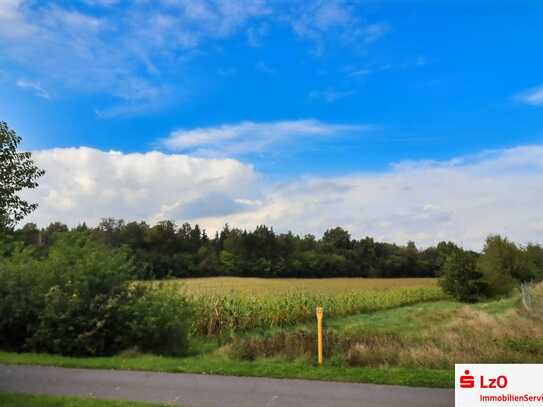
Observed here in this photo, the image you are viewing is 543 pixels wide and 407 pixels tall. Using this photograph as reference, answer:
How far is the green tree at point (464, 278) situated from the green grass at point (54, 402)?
1993 inches

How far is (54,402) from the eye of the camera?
8258 mm

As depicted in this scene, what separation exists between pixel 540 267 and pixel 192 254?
193 ft

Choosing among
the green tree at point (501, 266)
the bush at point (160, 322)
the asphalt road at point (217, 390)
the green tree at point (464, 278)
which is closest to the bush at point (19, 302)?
the bush at point (160, 322)

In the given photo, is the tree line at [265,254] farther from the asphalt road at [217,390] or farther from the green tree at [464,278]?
the asphalt road at [217,390]

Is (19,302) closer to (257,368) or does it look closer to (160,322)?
(160,322)

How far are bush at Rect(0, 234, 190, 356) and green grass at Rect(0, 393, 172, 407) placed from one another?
17.4 ft

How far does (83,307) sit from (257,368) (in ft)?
19.0

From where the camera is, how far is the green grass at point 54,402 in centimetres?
805

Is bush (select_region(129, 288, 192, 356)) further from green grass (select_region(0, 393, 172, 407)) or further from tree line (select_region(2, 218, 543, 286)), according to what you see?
tree line (select_region(2, 218, 543, 286))

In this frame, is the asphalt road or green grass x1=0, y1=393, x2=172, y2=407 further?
the asphalt road

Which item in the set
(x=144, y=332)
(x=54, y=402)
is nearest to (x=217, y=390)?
(x=54, y=402)

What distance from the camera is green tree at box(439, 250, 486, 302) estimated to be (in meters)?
53.8

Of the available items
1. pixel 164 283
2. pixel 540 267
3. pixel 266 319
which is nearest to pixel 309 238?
pixel 540 267

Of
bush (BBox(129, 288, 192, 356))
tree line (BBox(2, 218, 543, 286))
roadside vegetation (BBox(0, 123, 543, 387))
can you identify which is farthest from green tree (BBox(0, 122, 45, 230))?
tree line (BBox(2, 218, 543, 286))
